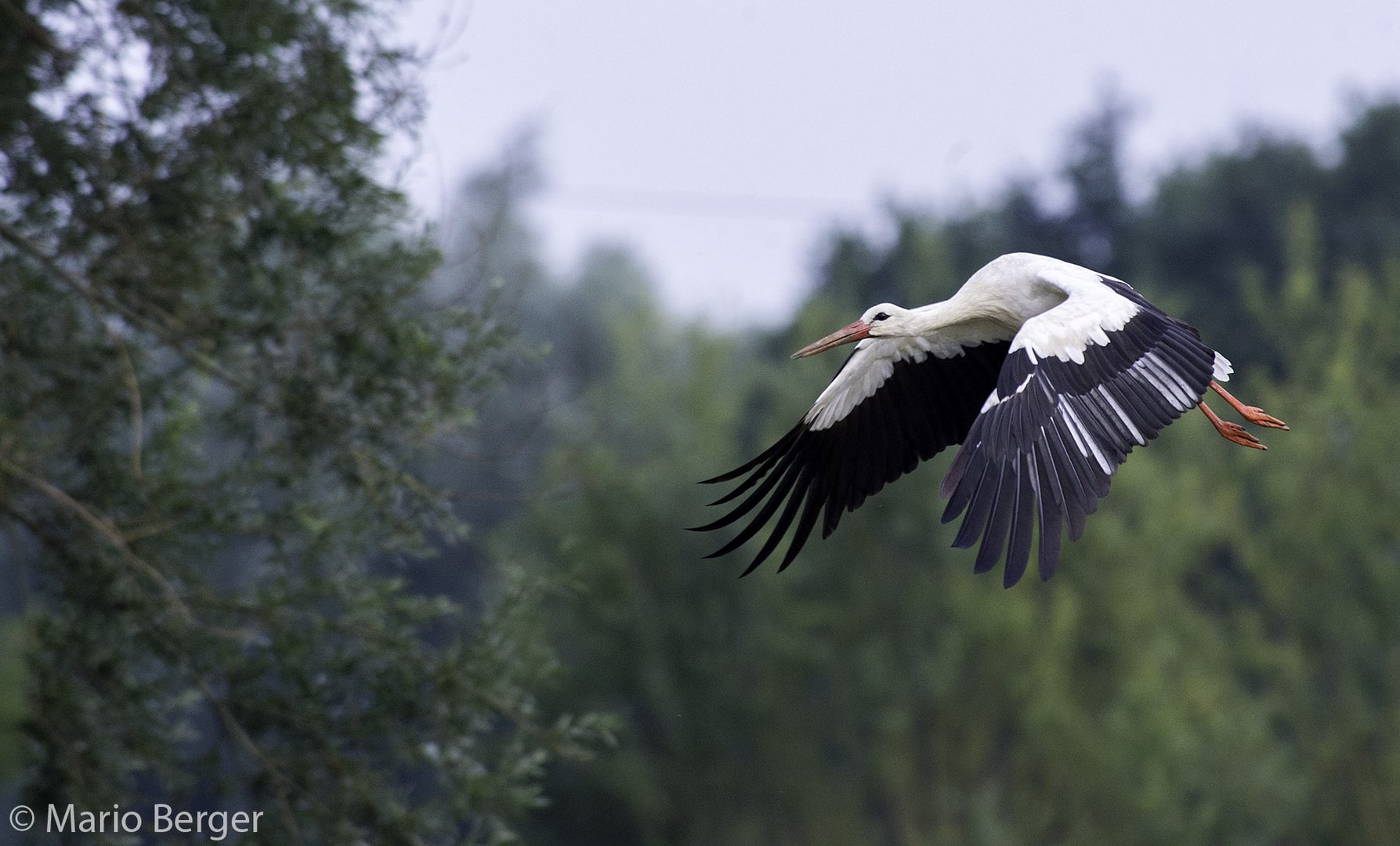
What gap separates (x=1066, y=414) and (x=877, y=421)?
1561 millimetres

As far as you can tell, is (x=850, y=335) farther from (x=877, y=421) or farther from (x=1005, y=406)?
(x=1005, y=406)


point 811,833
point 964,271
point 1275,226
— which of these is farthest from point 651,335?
point 1275,226

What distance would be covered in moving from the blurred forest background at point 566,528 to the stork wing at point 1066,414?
242cm

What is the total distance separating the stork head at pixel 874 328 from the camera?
18.8ft

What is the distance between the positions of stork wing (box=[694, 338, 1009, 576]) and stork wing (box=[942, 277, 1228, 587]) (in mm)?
982

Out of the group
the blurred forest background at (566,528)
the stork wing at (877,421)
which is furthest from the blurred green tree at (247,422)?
the stork wing at (877,421)

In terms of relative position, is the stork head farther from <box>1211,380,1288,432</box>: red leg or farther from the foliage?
the foliage

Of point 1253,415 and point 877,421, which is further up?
point 877,421

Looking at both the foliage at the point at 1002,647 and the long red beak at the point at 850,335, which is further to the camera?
the foliage at the point at 1002,647

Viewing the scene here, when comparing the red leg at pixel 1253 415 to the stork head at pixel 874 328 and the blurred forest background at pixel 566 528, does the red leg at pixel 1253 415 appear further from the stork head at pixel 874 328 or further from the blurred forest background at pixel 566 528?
the blurred forest background at pixel 566 528

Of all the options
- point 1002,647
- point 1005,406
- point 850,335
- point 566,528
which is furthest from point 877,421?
point 1002,647

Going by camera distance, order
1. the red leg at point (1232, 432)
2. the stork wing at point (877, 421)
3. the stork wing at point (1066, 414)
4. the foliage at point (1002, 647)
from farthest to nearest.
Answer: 1. the foliage at point (1002, 647)
2. the stork wing at point (877, 421)
3. the red leg at point (1232, 432)
4. the stork wing at point (1066, 414)

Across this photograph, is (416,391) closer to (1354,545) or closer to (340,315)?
(340,315)

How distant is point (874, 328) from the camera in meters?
5.82
